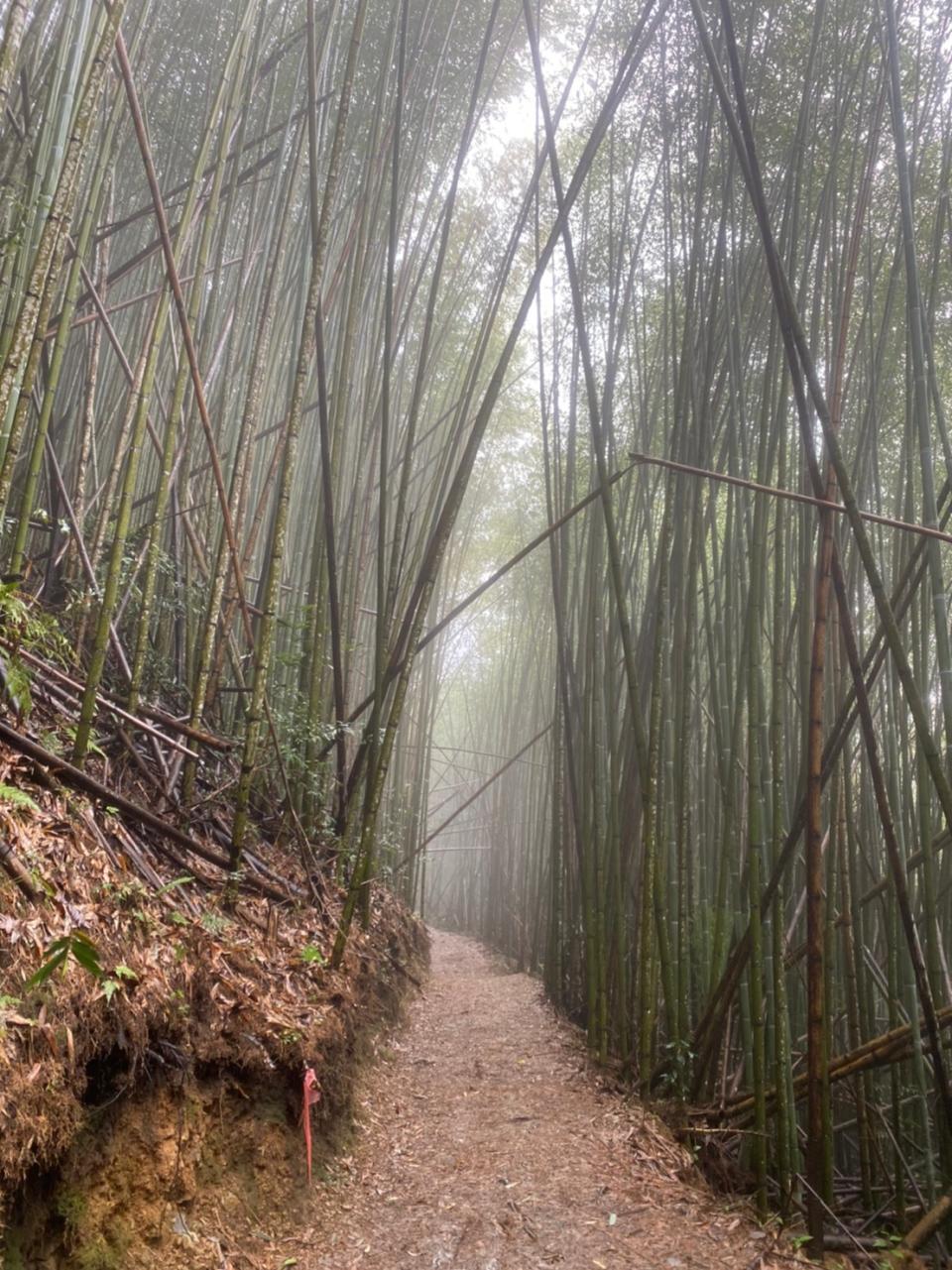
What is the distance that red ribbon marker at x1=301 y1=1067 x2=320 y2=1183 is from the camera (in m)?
1.90

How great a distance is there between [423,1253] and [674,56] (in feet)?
12.7

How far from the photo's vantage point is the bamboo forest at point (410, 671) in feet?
5.31

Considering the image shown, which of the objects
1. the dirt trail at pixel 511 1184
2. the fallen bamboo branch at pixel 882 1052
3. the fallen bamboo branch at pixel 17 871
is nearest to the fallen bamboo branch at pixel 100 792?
the fallen bamboo branch at pixel 17 871

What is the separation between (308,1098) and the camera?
196 centimetres

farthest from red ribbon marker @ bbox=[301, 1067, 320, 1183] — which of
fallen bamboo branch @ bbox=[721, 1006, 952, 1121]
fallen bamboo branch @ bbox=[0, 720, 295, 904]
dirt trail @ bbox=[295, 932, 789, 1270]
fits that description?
fallen bamboo branch @ bbox=[721, 1006, 952, 1121]

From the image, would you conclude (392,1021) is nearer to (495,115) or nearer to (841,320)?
(841,320)

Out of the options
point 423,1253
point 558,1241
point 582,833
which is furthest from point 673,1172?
point 582,833

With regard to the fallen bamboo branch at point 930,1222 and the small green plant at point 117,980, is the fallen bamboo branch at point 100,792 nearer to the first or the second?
the small green plant at point 117,980

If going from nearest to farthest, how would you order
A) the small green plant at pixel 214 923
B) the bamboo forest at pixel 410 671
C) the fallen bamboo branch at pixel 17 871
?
the fallen bamboo branch at pixel 17 871, the bamboo forest at pixel 410 671, the small green plant at pixel 214 923

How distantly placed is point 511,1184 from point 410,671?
1554 millimetres

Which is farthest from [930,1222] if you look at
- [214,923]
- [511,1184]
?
[214,923]

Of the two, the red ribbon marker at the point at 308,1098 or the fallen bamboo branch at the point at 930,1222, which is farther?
the red ribbon marker at the point at 308,1098

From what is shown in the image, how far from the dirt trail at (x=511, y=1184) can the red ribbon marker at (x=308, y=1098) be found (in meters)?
0.17

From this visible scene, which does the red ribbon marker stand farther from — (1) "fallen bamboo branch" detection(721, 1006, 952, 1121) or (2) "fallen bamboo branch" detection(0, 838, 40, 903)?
(1) "fallen bamboo branch" detection(721, 1006, 952, 1121)
